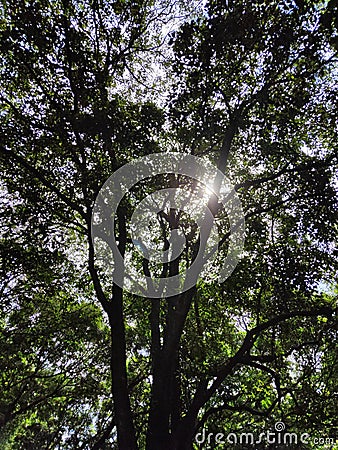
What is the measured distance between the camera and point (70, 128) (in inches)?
320

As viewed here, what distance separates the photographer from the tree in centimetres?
731

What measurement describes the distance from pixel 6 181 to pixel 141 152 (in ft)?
11.5

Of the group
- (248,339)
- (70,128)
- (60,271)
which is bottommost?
(248,339)

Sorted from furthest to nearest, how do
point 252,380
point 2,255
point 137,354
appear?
point 137,354 < point 252,380 < point 2,255

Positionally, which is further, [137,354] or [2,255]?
[137,354]

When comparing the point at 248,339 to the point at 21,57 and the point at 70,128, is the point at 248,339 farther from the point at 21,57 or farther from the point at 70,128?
the point at 21,57

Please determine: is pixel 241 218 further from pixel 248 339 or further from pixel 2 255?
pixel 2 255

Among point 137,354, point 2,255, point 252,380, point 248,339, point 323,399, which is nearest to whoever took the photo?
point 248,339

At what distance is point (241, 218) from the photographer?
370 inches

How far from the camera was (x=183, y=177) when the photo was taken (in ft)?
31.7

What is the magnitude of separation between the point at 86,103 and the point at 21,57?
170cm

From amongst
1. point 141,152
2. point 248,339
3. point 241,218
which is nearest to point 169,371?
point 248,339

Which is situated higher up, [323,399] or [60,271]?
[60,271]

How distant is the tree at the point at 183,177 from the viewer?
24.0 feet
